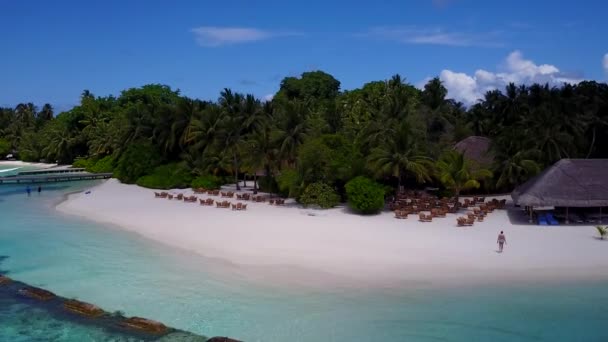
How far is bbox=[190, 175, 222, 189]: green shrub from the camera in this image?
4238cm

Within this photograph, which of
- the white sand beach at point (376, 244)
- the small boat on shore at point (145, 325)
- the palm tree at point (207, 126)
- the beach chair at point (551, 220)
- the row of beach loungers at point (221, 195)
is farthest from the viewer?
the palm tree at point (207, 126)

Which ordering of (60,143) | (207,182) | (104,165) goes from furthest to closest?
(60,143), (104,165), (207,182)

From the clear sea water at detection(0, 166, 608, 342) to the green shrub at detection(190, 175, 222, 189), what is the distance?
20796 millimetres

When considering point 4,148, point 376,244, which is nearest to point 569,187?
point 376,244

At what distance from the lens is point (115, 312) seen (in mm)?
15898

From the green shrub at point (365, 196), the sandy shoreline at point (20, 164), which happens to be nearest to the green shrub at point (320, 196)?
the green shrub at point (365, 196)

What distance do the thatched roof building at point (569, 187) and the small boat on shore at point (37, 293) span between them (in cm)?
2015

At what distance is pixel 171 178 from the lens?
45.3 meters

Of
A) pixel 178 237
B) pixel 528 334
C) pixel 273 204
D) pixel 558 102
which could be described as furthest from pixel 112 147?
pixel 528 334

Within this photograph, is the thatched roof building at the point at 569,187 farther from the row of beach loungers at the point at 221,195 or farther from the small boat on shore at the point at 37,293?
the small boat on shore at the point at 37,293

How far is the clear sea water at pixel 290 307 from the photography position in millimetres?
13984

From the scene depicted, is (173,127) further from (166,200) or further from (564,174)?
(564,174)

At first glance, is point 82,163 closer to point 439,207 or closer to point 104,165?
point 104,165

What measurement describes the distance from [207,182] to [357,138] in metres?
13.8
